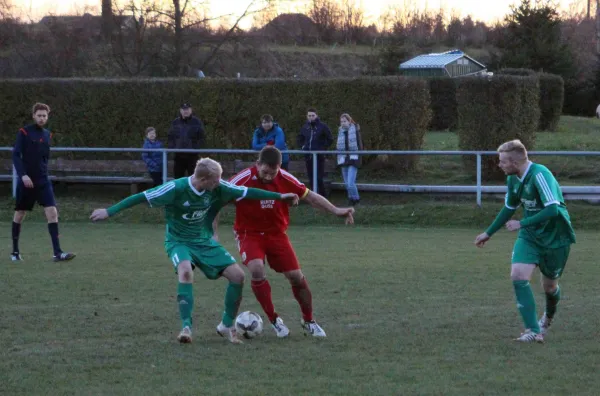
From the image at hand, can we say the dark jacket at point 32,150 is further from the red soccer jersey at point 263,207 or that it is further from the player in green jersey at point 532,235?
the player in green jersey at point 532,235

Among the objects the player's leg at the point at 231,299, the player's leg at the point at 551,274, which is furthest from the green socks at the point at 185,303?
the player's leg at the point at 551,274

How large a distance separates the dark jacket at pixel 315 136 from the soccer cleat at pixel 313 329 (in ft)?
36.8

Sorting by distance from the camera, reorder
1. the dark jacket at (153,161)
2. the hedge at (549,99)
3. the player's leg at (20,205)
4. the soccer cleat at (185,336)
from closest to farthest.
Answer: the soccer cleat at (185,336) → the player's leg at (20,205) → the dark jacket at (153,161) → the hedge at (549,99)

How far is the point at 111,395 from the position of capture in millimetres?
5711

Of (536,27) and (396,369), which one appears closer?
(396,369)

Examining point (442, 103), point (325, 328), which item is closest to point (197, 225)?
point (325, 328)

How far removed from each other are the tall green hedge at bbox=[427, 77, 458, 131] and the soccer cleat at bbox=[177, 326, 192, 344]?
89.1ft

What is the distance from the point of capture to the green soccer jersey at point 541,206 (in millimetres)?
Result: 7250

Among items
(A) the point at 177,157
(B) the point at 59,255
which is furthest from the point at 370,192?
(B) the point at 59,255

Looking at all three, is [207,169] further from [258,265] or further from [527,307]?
[527,307]

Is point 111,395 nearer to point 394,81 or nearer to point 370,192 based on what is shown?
point 370,192

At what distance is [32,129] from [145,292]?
356cm

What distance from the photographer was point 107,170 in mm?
21172

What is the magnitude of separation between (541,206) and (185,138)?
1241 centimetres
